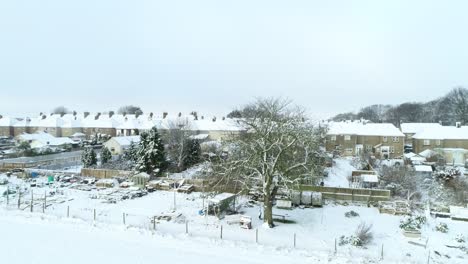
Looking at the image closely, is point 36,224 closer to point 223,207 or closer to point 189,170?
point 223,207

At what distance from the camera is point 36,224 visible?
19.2m

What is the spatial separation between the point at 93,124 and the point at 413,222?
221 feet

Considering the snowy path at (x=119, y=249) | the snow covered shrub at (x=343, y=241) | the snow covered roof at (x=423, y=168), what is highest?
the snow covered roof at (x=423, y=168)

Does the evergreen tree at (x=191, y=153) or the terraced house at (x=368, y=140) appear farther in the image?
the terraced house at (x=368, y=140)

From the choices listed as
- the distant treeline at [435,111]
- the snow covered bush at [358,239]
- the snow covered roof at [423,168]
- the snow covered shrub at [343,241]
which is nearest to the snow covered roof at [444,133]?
the snow covered roof at [423,168]

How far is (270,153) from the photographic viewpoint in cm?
2122

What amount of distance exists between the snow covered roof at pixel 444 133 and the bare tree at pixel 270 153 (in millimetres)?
36466

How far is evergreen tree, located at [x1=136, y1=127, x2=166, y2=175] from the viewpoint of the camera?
34.5 metres

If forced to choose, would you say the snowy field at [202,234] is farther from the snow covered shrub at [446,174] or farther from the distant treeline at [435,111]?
the distant treeline at [435,111]

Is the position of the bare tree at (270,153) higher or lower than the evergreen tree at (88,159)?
Result: higher

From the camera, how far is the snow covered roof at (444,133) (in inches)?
1964

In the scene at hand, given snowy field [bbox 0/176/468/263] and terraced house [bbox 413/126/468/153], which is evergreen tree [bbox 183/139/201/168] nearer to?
snowy field [bbox 0/176/468/263]

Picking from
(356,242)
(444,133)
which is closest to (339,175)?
(356,242)

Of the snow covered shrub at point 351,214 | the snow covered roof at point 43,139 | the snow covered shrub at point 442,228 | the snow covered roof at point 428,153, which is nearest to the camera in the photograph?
the snow covered shrub at point 442,228
